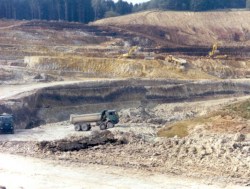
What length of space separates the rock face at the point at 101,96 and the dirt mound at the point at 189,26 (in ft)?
112

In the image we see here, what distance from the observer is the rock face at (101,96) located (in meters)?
41.3

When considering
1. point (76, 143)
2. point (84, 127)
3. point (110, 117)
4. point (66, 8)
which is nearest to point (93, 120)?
point (84, 127)

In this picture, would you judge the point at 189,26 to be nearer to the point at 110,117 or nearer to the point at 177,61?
the point at 177,61

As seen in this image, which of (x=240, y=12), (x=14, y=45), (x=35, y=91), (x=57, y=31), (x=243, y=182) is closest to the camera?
(x=243, y=182)

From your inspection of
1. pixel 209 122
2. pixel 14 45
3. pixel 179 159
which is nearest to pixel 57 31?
pixel 14 45

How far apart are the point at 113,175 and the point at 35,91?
852 inches

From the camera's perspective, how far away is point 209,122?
34.6 meters

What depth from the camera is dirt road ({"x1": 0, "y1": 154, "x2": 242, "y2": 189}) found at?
74.6 ft

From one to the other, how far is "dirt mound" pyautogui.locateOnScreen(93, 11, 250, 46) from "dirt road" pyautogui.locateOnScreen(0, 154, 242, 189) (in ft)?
206

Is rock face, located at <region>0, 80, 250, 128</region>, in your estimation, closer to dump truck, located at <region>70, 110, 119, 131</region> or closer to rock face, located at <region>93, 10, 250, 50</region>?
dump truck, located at <region>70, 110, 119, 131</region>

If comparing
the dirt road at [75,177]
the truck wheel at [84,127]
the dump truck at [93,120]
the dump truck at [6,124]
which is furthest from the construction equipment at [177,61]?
the dirt road at [75,177]

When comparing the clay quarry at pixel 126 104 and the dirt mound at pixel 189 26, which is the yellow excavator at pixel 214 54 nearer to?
the clay quarry at pixel 126 104

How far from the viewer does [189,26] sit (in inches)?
3848

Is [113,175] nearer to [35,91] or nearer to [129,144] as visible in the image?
[129,144]
